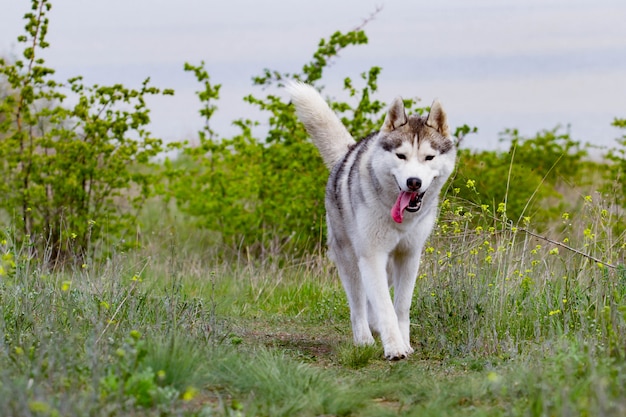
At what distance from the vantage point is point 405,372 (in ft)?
17.9

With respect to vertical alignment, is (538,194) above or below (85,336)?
above

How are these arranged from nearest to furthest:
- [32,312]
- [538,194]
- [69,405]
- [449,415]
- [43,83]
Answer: [69,405] < [449,415] < [32,312] < [43,83] < [538,194]


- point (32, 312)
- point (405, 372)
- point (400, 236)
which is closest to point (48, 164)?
point (32, 312)

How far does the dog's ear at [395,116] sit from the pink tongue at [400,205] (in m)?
0.51

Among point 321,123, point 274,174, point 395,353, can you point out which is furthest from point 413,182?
point 274,174

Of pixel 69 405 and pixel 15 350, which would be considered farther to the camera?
pixel 15 350

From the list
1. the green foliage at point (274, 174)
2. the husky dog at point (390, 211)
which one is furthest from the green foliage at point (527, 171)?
the husky dog at point (390, 211)

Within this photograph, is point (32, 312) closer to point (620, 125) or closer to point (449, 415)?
point (449, 415)

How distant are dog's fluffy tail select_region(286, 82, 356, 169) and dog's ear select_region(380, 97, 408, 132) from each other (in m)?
1.13

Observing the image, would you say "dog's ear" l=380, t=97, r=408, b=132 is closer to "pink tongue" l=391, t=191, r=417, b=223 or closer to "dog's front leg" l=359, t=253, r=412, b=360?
"pink tongue" l=391, t=191, r=417, b=223

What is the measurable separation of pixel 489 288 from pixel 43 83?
611 cm

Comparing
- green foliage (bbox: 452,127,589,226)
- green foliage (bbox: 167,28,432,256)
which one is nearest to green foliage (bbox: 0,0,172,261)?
green foliage (bbox: 167,28,432,256)

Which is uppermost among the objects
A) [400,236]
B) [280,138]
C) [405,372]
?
[280,138]

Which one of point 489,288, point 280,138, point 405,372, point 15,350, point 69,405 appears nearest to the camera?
point 69,405
